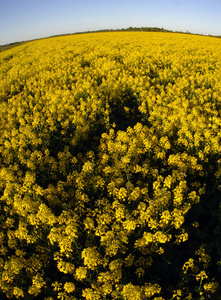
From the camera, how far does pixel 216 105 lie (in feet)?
30.8

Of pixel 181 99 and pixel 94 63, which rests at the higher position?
pixel 94 63

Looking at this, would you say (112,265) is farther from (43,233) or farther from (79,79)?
(79,79)

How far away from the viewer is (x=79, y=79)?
12.2 m

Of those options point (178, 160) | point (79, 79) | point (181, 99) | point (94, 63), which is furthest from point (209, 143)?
point (94, 63)

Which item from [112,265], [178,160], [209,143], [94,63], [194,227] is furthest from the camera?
[94,63]

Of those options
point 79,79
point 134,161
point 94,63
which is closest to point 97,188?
point 134,161

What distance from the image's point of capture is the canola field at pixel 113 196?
13.0ft

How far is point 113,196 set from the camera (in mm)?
5137

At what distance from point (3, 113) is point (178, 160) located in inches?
305

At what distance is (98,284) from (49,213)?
1.58 m

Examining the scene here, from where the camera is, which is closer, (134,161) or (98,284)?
(98,284)

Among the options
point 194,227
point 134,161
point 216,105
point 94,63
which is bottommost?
point 194,227

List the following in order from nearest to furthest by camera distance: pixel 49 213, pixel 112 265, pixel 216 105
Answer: pixel 112 265 → pixel 49 213 → pixel 216 105

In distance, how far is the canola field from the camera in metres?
3.96
